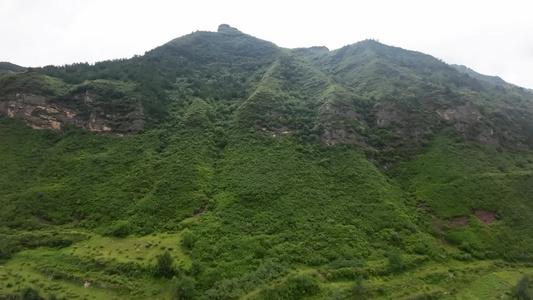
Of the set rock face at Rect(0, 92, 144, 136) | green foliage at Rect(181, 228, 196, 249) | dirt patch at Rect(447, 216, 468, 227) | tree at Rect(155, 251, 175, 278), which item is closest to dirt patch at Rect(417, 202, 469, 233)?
dirt patch at Rect(447, 216, 468, 227)

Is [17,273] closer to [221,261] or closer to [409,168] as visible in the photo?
[221,261]

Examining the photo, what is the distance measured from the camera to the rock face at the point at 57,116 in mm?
77062

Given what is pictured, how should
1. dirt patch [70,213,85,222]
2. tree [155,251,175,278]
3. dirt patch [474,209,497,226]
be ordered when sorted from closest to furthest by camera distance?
tree [155,251,175,278], dirt patch [474,209,497,226], dirt patch [70,213,85,222]

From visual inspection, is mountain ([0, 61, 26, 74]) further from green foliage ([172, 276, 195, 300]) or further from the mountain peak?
green foliage ([172, 276, 195, 300])

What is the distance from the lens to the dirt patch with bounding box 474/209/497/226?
57281mm

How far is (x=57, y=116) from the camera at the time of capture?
3159 inches

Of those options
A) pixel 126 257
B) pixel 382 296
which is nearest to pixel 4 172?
pixel 126 257

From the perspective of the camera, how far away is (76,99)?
84562 mm

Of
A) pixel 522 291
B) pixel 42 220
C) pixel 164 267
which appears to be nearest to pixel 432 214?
pixel 522 291

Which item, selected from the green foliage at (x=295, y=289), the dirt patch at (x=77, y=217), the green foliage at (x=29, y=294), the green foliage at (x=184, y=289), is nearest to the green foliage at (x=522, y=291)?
the green foliage at (x=295, y=289)

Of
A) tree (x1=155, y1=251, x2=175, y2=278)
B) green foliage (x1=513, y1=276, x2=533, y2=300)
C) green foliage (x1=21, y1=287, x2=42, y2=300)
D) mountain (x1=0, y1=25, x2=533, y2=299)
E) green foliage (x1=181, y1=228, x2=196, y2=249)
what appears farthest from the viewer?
green foliage (x1=181, y1=228, x2=196, y2=249)

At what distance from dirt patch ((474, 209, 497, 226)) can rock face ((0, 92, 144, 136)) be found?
241ft

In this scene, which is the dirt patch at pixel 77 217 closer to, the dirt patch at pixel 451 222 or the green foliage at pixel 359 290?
the green foliage at pixel 359 290

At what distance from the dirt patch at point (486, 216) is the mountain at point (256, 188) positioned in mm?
276
